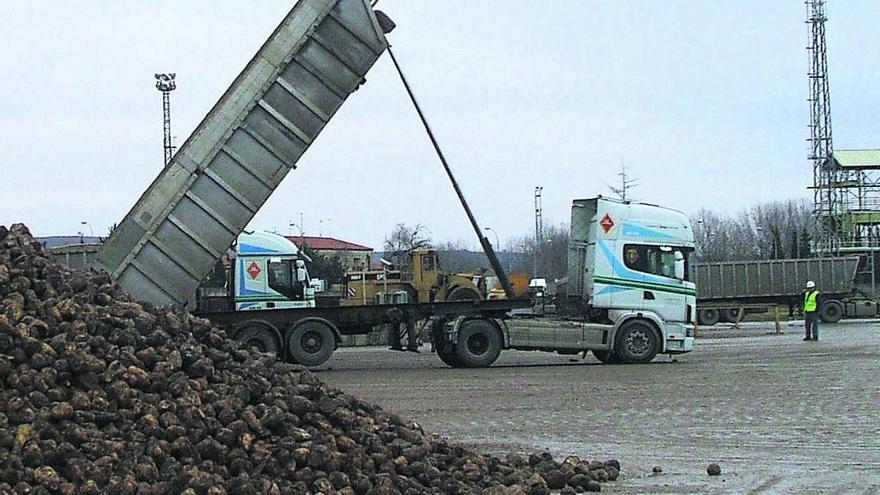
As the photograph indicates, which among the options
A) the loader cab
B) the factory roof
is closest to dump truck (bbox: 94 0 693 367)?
the loader cab

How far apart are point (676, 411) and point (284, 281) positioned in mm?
10670

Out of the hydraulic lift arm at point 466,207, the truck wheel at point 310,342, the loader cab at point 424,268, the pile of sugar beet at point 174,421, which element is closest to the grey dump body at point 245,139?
the hydraulic lift arm at point 466,207

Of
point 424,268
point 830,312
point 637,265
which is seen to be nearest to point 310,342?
point 637,265

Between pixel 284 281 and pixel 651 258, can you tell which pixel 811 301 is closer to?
pixel 651 258

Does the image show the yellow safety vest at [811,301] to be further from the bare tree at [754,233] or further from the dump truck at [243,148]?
the bare tree at [754,233]

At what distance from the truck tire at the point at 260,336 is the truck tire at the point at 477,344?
3284mm

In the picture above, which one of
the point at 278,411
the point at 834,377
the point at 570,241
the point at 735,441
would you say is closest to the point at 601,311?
the point at 570,241

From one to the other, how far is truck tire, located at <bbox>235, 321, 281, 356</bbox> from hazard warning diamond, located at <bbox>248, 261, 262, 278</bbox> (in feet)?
7.33

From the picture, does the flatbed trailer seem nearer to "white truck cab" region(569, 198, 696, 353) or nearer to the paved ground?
the paved ground

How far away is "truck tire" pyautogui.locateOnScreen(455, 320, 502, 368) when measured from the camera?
2066 cm

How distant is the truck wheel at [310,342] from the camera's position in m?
20.2

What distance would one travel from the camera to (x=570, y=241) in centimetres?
2148

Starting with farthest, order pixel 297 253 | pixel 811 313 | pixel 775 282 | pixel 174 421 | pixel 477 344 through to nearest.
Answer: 1. pixel 775 282
2. pixel 811 313
3. pixel 297 253
4. pixel 477 344
5. pixel 174 421

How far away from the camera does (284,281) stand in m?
22.3
